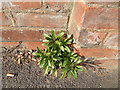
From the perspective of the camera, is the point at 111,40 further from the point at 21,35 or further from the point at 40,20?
the point at 21,35

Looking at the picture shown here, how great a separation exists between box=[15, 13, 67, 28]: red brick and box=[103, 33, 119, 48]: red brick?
40 centimetres

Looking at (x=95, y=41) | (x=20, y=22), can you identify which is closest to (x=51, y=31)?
(x=20, y=22)

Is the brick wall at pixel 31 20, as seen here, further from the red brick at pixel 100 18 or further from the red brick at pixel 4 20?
the red brick at pixel 100 18

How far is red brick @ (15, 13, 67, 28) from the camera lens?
1096mm

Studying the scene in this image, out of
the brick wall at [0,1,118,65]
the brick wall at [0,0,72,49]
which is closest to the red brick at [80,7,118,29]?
the brick wall at [0,1,118,65]

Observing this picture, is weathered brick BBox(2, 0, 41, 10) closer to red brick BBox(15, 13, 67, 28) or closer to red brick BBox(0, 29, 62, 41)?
red brick BBox(15, 13, 67, 28)

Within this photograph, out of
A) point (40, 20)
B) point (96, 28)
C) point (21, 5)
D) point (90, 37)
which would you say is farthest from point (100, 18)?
point (21, 5)

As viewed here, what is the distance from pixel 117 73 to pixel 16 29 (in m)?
1.16

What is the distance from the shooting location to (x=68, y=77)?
1.29m

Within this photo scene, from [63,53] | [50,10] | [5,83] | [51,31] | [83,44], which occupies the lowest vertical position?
[5,83]

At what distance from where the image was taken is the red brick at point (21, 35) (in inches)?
48.0

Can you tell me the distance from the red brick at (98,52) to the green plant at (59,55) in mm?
76

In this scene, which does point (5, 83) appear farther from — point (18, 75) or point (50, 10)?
point (50, 10)

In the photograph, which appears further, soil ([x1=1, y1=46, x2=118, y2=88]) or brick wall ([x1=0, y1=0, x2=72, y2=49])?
soil ([x1=1, y1=46, x2=118, y2=88])
